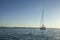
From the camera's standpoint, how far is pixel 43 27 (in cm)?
14162

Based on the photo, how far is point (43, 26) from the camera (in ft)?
465

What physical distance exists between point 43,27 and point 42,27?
3.43 ft

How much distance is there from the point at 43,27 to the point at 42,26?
1.53 m

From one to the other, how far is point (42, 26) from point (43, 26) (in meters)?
1.25

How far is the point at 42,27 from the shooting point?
142 m

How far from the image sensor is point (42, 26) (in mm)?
141250

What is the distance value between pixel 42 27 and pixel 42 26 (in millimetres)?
1067

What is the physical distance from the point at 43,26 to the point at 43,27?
1.04m
